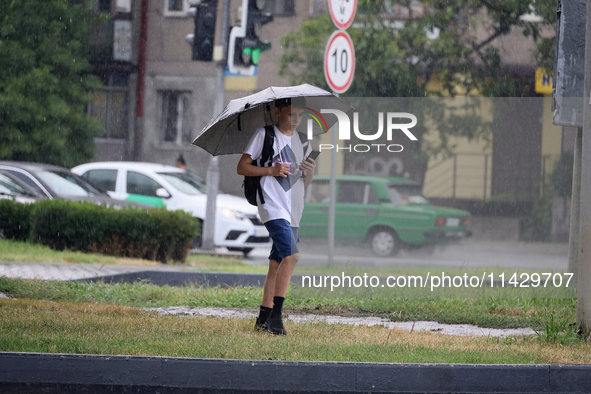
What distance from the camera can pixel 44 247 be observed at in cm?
1173

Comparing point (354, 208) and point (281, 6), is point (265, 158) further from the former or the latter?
point (281, 6)

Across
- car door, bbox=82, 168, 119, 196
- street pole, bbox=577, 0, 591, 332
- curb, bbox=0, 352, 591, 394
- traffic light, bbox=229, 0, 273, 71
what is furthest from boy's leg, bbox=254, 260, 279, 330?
car door, bbox=82, 168, 119, 196

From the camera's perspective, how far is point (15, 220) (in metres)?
12.2

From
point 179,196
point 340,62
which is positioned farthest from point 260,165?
point 179,196

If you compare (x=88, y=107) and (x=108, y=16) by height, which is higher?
(x=108, y=16)

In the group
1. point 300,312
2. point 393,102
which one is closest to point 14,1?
point 393,102

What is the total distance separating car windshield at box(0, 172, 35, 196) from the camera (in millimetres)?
12609

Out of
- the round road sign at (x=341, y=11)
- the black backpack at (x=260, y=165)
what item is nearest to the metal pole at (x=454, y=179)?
the round road sign at (x=341, y=11)

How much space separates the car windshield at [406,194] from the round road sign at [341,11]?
190 centimetres

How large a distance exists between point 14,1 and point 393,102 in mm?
11069

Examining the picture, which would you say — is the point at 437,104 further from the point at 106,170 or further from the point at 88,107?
the point at 88,107

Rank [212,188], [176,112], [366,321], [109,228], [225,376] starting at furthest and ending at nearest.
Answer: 1. [176,112]
2. [212,188]
3. [109,228]
4. [366,321]
5. [225,376]

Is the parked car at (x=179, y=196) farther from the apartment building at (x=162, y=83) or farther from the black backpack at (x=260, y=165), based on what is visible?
the black backpack at (x=260, y=165)

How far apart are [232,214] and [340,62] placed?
5.37 metres
